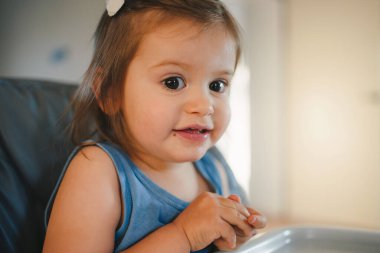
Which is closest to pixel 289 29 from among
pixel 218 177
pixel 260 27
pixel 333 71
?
pixel 260 27

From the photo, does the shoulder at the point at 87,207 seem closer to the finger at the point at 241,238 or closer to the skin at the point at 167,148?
the skin at the point at 167,148

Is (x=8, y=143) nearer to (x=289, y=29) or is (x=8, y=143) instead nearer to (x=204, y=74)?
(x=204, y=74)

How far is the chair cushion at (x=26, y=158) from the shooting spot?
704mm

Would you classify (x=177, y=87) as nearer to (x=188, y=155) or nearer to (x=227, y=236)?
(x=188, y=155)

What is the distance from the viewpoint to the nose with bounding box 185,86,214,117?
66 centimetres

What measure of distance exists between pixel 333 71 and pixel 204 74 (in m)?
2.67

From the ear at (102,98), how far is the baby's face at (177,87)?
6 centimetres

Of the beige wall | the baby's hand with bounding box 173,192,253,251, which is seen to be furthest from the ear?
the beige wall

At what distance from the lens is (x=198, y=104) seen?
659mm

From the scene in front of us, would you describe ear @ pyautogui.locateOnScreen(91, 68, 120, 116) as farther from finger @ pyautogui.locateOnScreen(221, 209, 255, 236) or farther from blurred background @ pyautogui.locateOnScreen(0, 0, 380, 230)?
blurred background @ pyautogui.locateOnScreen(0, 0, 380, 230)

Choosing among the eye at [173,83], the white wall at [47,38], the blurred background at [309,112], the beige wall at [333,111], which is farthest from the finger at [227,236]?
the beige wall at [333,111]

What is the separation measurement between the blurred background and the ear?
198cm

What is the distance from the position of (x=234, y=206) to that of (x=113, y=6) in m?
0.45

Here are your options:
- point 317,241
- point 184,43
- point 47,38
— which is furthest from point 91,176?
point 47,38
